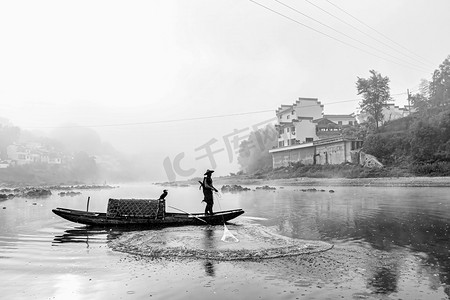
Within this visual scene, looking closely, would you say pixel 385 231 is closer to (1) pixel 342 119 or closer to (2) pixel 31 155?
(1) pixel 342 119

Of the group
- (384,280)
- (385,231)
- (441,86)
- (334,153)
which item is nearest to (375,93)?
(441,86)

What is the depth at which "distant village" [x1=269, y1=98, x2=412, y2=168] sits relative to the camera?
A: 210 ft

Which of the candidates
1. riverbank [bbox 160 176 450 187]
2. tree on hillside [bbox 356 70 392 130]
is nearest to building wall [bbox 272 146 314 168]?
riverbank [bbox 160 176 450 187]

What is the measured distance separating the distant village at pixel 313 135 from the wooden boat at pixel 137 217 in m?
48.4

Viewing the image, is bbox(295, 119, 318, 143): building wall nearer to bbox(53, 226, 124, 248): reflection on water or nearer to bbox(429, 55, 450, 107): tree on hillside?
bbox(429, 55, 450, 107): tree on hillside

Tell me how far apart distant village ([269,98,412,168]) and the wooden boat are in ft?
159

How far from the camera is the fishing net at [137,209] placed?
18625 millimetres

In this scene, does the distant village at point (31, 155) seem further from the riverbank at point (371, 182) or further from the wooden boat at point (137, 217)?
the wooden boat at point (137, 217)

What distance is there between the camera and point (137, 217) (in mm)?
18484

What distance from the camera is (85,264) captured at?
33.8 feet

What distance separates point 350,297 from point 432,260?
4.52 metres

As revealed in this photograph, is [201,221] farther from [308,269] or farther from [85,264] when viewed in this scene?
[308,269]

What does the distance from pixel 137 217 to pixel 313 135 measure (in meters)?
67.2

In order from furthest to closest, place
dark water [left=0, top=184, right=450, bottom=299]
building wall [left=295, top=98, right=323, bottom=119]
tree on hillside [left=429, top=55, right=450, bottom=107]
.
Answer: building wall [left=295, top=98, right=323, bottom=119] < tree on hillside [left=429, top=55, right=450, bottom=107] < dark water [left=0, top=184, right=450, bottom=299]
